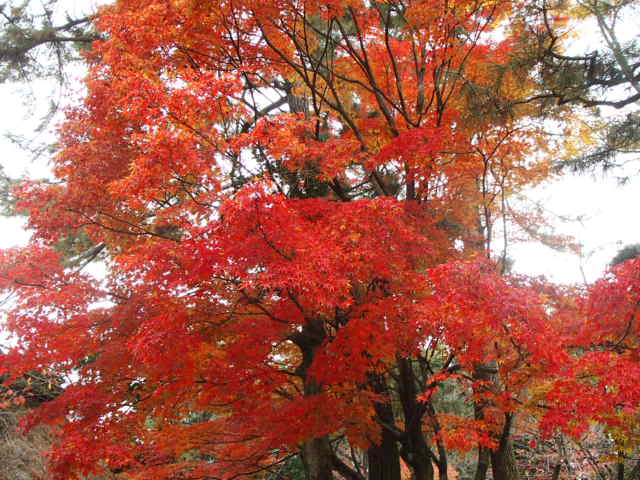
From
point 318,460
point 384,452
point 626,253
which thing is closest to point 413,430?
point 384,452

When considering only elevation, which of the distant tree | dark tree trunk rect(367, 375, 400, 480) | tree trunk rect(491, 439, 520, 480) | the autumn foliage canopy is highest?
the distant tree

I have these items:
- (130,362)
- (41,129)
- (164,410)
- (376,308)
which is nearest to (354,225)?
(376,308)

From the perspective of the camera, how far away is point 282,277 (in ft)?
14.8

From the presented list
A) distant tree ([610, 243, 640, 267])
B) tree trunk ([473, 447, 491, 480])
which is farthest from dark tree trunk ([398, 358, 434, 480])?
distant tree ([610, 243, 640, 267])

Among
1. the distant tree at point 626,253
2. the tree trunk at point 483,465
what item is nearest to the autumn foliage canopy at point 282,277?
the tree trunk at point 483,465

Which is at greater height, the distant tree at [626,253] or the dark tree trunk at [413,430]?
the distant tree at [626,253]

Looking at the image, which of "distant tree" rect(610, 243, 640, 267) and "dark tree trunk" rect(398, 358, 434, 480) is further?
"distant tree" rect(610, 243, 640, 267)

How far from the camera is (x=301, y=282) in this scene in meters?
4.62

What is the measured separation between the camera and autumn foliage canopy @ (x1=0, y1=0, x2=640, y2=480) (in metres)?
4.74

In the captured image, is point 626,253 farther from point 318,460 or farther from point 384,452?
point 318,460

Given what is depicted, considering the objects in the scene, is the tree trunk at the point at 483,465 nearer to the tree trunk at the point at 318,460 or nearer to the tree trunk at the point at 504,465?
the tree trunk at the point at 504,465

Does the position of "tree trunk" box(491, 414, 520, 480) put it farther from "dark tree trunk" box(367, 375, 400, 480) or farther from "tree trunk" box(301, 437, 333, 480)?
"tree trunk" box(301, 437, 333, 480)

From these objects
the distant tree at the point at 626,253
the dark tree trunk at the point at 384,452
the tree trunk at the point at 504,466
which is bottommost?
the tree trunk at the point at 504,466

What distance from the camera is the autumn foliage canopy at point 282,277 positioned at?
4.74 meters
